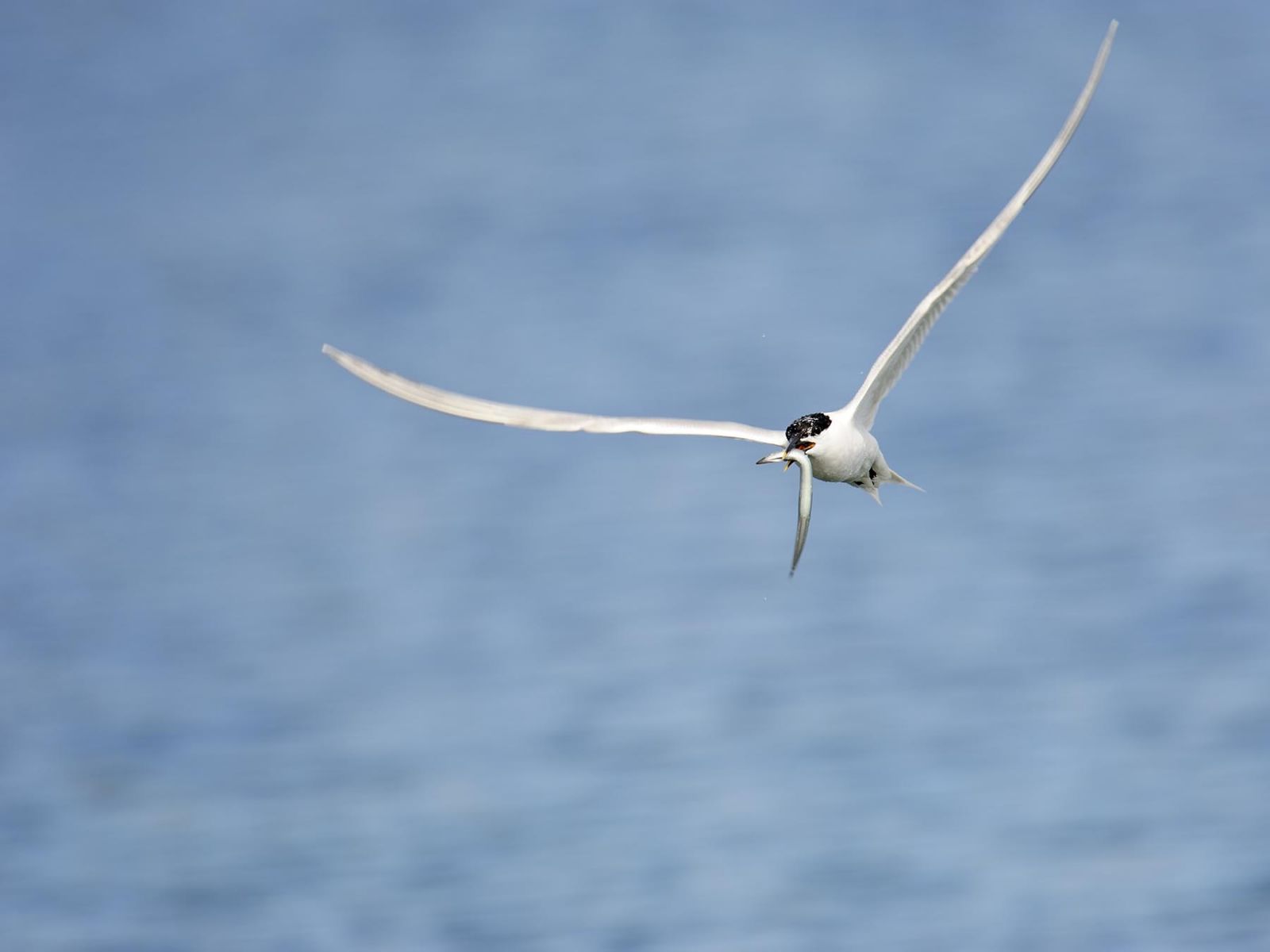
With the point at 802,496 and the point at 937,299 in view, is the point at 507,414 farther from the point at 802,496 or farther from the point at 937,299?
the point at 937,299

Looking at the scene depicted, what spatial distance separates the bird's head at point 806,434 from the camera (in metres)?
7.30

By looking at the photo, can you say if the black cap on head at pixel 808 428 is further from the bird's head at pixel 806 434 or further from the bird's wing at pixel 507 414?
the bird's wing at pixel 507 414

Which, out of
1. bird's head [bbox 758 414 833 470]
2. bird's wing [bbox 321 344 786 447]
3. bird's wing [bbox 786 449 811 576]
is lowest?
bird's wing [bbox 786 449 811 576]

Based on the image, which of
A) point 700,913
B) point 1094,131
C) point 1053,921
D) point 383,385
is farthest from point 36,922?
point 1094,131

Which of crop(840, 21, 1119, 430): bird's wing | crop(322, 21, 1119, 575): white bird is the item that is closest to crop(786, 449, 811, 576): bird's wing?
crop(322, 21, 1119, 575): white bird

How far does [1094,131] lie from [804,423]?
19959 mm

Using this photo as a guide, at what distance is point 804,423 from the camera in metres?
7.38

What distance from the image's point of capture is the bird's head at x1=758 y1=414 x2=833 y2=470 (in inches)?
287

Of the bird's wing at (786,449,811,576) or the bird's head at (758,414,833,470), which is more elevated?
the bird's head at (758,414,833,470)

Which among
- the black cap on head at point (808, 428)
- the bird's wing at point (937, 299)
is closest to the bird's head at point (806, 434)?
the black cap on head at point (808, 428)

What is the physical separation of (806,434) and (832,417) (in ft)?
0.65

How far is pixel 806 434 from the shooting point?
24.2ft

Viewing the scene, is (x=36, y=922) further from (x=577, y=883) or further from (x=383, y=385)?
(x=383, y=385)

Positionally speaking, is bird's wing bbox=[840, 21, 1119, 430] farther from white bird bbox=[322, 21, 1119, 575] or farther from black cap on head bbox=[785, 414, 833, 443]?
black cap on head bbox=[785, 414, 833, 443]
